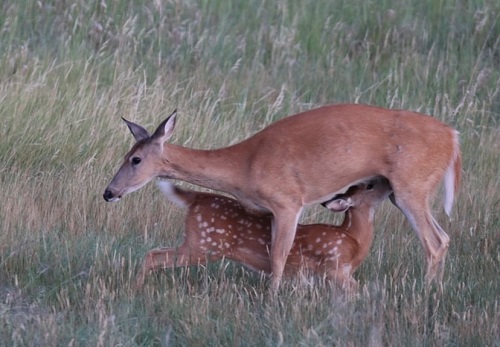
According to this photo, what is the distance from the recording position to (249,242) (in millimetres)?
7703

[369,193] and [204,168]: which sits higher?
[204,168]

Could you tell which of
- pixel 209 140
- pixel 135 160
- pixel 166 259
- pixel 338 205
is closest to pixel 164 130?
pixel 135 160

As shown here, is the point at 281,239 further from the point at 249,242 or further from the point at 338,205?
the point at 338,205

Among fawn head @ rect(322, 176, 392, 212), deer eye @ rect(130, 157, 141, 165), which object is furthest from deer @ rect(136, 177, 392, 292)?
deer eye @ rect(130, 157, 141, 165)

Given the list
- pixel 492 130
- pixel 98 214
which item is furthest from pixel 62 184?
pixel 492 130

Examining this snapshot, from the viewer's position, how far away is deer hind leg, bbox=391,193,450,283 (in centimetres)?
777

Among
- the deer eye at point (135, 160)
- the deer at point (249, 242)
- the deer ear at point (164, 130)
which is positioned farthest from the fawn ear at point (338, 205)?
the deer eye at point (135, 160)

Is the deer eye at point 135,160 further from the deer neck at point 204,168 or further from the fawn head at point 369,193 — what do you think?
the fawn head at point 369,193

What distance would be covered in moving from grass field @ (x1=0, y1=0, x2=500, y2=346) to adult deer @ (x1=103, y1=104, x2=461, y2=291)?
0.46 meters

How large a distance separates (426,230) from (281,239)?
3.31 feet

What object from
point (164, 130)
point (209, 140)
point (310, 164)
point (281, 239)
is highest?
point (164, 130)

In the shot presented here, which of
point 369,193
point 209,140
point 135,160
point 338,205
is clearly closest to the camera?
point 135,160

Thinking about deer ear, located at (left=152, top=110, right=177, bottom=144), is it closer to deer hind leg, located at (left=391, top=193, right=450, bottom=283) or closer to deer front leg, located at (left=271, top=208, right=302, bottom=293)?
deer front leg, located at (left=271, top=208, right=302, bottom=293)

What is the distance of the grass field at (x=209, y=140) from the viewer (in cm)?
650
